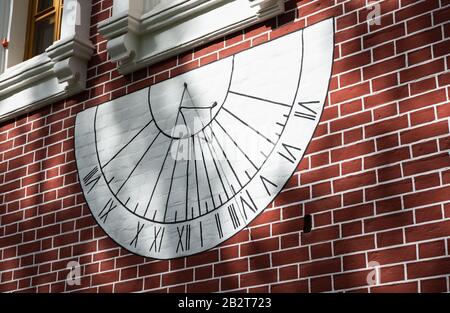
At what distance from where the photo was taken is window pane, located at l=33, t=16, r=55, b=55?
7.54 metres

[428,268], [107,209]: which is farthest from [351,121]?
[107,209]

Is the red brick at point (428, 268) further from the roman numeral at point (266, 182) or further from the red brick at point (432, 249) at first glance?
the roman numeral at point (266, 182)

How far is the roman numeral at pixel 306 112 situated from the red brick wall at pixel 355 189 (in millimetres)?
83

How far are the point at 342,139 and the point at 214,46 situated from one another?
1269mm

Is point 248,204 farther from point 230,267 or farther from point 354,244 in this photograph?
point 354,244

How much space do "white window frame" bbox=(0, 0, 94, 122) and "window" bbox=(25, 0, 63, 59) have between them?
1.09 feet

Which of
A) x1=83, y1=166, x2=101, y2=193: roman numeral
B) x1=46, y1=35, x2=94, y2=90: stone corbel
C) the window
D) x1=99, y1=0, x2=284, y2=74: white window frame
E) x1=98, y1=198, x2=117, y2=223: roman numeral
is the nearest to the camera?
x1=99, y1=0, x2=284, y2=74: white window frame

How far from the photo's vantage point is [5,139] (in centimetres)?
714

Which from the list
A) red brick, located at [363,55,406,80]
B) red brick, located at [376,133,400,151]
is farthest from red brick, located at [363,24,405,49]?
red brick, located at [376,133,400,151]

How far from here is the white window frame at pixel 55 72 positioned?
21.8 ft

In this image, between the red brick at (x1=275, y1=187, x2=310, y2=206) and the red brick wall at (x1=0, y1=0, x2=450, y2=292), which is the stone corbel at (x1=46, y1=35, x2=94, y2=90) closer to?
the red brick wall at (x1=0, y1=0, x2=450, y2=292)

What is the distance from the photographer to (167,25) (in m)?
6.24

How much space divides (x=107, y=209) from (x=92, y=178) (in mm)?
299
